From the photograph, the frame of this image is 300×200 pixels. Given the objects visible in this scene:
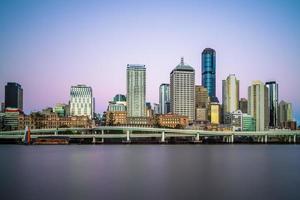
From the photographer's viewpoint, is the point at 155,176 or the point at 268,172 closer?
the point at 155,176

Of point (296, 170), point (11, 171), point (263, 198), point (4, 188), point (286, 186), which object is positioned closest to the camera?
point (263, 198)

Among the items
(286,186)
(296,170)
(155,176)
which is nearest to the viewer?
(286,186)

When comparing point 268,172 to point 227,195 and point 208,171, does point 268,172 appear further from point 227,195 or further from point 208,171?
point 227,195

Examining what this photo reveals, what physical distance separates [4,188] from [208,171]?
3070cm

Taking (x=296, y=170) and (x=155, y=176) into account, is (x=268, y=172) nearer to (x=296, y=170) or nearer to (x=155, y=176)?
(x=296, y=170)

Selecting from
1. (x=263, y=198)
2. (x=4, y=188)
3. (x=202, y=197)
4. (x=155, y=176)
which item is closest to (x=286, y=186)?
(x=263, y=198)

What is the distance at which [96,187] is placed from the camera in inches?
1870

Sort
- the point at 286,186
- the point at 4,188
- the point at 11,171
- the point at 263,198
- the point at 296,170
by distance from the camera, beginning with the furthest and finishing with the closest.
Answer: the point at 296,170 < the point at 11,171 < the point at 286,186 < the point at 4,188 < the point at 263,198

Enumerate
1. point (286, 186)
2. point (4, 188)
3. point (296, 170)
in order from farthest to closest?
point (296, 170) → point (286, 186) → point (4, 188)

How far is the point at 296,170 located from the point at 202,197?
3234 centimetres

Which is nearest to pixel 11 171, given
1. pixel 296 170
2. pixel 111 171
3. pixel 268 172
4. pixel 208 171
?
pixel 111 171

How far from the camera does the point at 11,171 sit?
63.6 meters

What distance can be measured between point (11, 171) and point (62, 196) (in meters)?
24.9

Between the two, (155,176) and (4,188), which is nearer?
(4,188)
